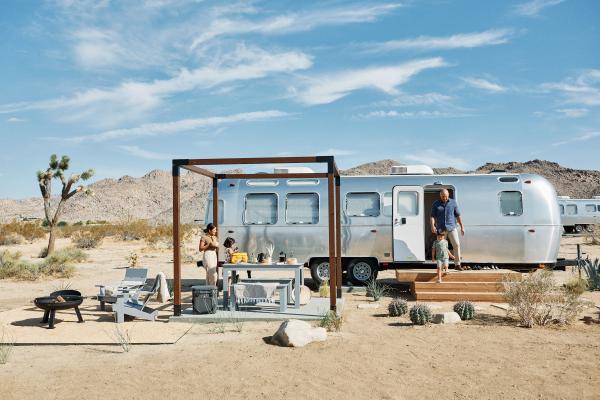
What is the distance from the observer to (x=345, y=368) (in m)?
6.59

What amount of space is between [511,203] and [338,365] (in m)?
7.44

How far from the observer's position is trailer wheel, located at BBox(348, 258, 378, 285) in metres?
13.1

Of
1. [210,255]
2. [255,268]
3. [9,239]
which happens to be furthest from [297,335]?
[9,239]

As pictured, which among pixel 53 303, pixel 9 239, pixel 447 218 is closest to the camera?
pixel 53 303

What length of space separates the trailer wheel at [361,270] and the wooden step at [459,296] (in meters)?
2.03

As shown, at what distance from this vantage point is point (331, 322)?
8.59 meters

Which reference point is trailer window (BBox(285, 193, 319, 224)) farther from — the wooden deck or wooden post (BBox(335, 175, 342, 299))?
the wooden deck

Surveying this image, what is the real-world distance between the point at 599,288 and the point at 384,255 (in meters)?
4.43

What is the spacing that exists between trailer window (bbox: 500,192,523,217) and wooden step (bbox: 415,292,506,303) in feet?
7.60

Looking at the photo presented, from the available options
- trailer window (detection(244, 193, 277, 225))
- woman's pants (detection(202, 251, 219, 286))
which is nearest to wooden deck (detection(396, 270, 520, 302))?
trailer window (detection(244, 193, 277, 225))

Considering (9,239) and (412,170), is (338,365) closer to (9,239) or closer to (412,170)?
(412,170)

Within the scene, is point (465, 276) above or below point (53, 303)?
above

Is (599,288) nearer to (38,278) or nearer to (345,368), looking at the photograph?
Result: (345,368)

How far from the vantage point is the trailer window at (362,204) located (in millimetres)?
12945
